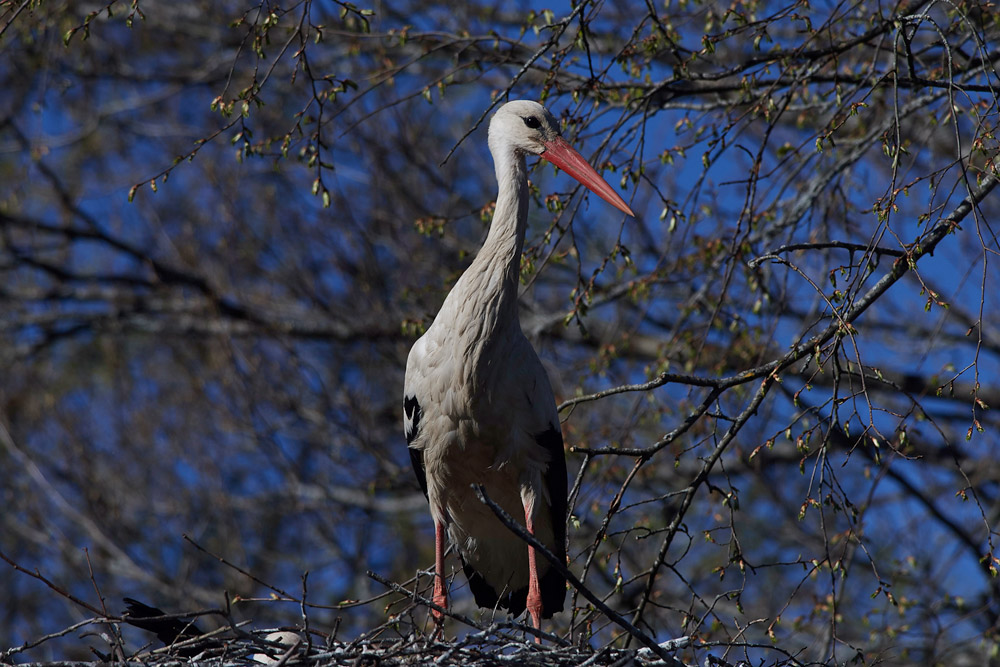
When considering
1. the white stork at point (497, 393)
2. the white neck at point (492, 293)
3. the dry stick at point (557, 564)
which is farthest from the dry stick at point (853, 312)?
the white neck at point (492, 293)

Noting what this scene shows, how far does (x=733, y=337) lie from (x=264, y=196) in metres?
5.91

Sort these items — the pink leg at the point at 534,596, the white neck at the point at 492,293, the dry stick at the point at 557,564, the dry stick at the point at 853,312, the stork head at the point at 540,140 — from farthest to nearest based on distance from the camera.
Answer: the pink leg at the point at 534,596 < the stork head at the point at 540,140 < the white neck at the point at 492,293 < the dry stick at the point at 853,312 < the dry stick at the point at 557,564

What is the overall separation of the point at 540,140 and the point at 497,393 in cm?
115

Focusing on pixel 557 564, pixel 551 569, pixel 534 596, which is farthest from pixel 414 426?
pixel 557 564

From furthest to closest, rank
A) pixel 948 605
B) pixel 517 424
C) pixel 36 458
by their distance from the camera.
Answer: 1. pixel 36 458
2. pixel 948 605
3. pixel 517 424

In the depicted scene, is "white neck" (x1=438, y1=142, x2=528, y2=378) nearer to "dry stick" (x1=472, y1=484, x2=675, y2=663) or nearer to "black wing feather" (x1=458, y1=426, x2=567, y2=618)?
"black wing feather" (x1=458, y1=426, x2=567, y2=618)

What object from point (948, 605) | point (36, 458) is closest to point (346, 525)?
point (36, 458)

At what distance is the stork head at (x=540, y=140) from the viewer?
488 cm

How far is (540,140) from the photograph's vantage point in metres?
4.94

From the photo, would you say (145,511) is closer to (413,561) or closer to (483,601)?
(413,561)

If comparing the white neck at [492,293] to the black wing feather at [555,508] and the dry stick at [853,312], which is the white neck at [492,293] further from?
the dry stick at [853,312]

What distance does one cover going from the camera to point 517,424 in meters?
4.79

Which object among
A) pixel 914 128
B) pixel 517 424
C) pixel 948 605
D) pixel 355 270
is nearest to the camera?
pixel 517 424

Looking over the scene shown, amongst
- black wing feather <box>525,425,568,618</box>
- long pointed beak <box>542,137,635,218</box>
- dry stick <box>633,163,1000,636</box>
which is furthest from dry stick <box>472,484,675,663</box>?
long pointed beak <box>542,137,635,218</box>
